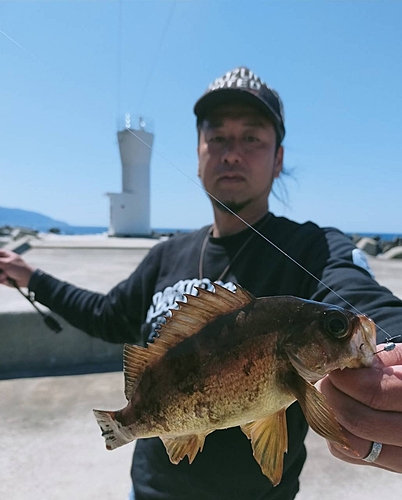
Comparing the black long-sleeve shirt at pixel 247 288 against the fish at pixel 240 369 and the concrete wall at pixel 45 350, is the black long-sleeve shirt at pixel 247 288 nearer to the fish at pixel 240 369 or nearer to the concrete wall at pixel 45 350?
the fish at pixel 240 369

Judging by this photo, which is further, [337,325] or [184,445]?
[184,445]

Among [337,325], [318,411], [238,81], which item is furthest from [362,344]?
[238,81]

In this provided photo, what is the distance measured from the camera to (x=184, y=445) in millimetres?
1071

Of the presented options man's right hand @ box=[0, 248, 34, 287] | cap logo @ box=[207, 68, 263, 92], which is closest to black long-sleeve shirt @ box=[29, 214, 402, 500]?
cap logo @ box=[207, 68, 263, 92]

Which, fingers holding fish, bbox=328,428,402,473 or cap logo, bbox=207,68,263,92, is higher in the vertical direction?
cap logo, bbox=207,68,263,92

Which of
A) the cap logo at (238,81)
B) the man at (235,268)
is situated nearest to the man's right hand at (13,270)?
the man at (235,268)

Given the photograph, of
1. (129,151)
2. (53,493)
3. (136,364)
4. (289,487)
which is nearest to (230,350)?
(136,364)

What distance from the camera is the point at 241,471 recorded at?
5.29ft

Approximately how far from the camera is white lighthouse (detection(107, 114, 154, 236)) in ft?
84.8

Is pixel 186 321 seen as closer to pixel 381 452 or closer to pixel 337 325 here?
pixel 337 325

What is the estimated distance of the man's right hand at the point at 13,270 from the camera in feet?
8.14

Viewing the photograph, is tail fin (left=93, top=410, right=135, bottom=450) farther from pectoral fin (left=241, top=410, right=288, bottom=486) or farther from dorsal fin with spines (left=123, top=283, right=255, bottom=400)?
pectoral fin (left=241, top=410, right=288, bottom=486)

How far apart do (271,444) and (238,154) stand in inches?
49.1

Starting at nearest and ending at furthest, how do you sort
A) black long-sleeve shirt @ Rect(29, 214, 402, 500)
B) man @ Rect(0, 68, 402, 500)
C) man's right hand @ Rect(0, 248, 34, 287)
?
black long-sleeve shirt @ Rect(29, 214, 402, 500)
man @ Rect(0, 68, 402, 500)
man's right hand @ Rect(0, 248, 34, 287)
